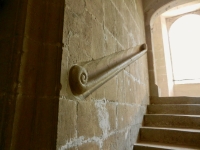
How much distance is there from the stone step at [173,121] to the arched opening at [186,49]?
12.2 feet

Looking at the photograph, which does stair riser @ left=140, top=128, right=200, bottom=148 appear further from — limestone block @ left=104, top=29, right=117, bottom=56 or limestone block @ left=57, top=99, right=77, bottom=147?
limestone block @ left=57, top=99, right=77, bottom=147

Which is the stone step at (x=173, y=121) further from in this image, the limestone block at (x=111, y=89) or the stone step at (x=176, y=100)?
the limestone block at (x=111, y=89)

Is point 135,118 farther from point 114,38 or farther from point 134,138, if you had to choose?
point 114,38

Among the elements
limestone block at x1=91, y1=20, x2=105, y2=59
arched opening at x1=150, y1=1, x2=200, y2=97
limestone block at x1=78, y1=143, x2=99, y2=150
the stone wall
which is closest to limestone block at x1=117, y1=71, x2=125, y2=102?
the stone wall

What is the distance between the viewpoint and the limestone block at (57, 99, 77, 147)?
29.0 inches

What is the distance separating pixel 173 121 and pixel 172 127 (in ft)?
0.27

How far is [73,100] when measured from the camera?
843 millimetres

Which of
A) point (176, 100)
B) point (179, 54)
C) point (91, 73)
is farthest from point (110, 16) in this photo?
point (179, 54)

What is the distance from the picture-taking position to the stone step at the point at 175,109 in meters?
2.20

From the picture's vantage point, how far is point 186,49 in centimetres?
552

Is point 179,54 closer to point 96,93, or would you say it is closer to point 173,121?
point 173,121

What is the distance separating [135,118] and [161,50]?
405 centimetres

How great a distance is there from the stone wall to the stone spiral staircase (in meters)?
0.23

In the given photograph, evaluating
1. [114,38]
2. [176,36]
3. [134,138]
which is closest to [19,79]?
[114,38]
